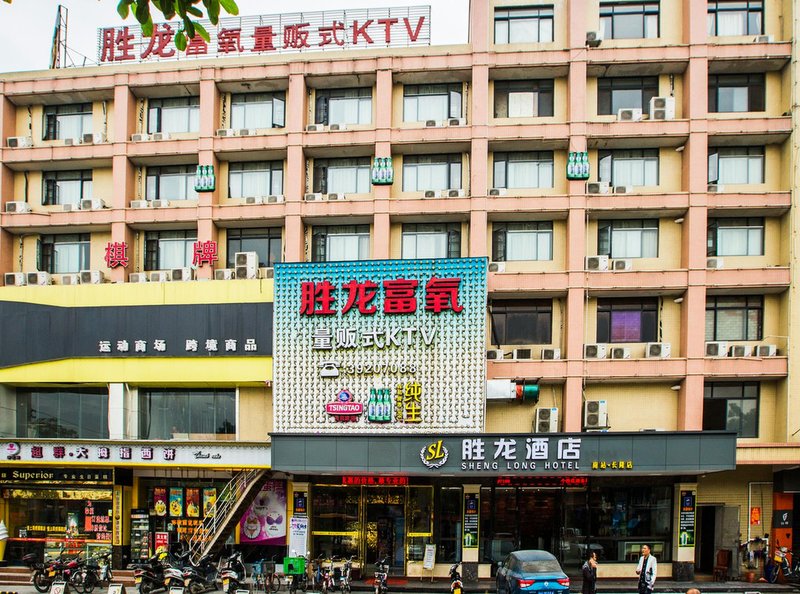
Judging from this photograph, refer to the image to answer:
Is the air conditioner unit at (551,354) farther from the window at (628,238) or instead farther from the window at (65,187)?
the window at (65,187)

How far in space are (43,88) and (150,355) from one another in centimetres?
1149

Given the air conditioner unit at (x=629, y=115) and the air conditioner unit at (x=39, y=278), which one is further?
the air conditioner unit at (x=39, y=278)

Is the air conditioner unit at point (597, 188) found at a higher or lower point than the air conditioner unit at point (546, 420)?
higher

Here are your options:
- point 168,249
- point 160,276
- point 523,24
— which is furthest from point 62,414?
point 523,24

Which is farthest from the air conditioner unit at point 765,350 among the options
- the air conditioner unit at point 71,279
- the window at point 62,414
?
the air conditioner unit at point 71,279

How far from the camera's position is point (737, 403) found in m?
27.7

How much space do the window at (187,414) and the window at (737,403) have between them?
1730 centimetres

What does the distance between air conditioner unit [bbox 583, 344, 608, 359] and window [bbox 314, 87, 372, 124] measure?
1169 cm

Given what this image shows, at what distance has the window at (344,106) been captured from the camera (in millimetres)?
29578

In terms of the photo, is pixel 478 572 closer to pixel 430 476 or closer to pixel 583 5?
pixel 430 476

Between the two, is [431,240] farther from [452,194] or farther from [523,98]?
[523,98]

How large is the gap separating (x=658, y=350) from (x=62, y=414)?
2213 cm

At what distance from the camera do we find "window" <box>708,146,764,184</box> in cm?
2817

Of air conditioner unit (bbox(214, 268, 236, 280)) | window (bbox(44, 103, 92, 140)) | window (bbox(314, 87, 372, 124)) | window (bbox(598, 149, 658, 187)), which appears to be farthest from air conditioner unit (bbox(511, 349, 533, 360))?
window (bbox(44, 103, 92, 140))
